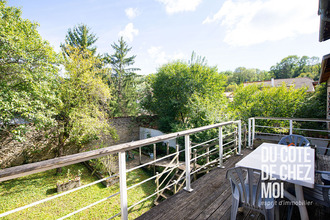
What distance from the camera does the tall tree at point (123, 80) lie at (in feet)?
40.2

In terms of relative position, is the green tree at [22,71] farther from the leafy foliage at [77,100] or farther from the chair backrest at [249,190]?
the chair backrest at [249,190]

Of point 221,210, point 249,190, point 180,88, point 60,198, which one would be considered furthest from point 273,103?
point 60,198

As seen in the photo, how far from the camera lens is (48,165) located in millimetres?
970

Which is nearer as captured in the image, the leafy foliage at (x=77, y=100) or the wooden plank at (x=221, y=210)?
the wooden plank at (x=221, y=210)

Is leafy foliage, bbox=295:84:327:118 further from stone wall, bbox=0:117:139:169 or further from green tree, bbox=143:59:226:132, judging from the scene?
stone wall, bbox=0:117:139:169

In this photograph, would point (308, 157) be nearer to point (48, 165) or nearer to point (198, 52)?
point (48, 165)

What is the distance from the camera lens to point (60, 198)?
538cm

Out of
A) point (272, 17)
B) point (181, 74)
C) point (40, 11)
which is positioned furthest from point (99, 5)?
point (272, 17)

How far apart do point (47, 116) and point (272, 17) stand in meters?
10.2

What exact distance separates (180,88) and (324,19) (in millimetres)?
7810

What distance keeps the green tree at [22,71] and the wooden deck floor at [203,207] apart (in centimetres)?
568

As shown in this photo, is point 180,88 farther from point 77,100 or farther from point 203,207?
point 203,207

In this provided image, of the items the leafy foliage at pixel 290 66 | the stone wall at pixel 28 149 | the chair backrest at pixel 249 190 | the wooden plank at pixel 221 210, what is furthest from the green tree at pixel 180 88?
the leafy foliage at pixel 290 66

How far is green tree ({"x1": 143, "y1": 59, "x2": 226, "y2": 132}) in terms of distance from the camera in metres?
9.87
